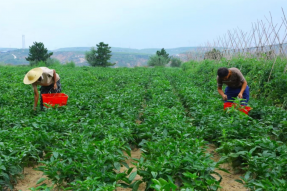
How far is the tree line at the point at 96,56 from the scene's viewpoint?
42812 millimetres

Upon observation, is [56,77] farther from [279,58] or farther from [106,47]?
[106,47]

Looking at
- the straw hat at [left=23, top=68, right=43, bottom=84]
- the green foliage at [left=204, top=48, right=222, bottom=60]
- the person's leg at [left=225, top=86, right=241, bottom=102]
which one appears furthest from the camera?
the green foliage at [left=204, top=48, right=222, bottom=60]

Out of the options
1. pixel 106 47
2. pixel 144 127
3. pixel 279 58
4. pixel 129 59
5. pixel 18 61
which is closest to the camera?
pixel 144 127

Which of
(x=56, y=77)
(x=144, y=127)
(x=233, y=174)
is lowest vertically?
(x=233, y=174)

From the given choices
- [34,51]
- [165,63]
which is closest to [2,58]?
[34,51]

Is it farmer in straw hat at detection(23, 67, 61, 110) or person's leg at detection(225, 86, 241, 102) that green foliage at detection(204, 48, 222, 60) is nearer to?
person's leg at detection(225, 86, 241, 102)

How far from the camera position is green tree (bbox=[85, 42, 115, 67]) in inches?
1921

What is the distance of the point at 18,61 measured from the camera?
325 feet

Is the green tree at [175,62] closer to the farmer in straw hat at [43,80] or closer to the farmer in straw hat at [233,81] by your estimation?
the farmer in straw hat at [233,81]

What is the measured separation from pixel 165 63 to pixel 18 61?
69.1m

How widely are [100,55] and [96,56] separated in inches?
33.5

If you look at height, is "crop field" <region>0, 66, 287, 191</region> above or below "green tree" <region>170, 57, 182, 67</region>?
below

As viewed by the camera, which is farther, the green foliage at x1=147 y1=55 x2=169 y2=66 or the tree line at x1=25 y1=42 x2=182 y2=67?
the green foliage at x1=147 y1=55 x2=169 y2=66

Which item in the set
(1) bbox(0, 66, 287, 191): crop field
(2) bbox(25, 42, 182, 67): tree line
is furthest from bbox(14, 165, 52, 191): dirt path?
(2) bbox(25, 42, 182, 67): tree line
